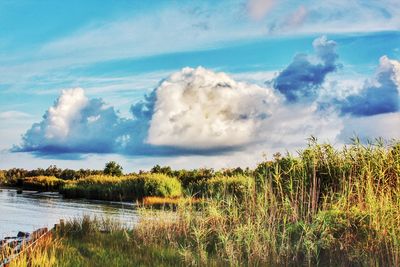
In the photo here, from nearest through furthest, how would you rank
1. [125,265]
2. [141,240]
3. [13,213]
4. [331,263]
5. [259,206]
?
[125,265] < [331,263] < [259,206] < [141,240] < [13,213]

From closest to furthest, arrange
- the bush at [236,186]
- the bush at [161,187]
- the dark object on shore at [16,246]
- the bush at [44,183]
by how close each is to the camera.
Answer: the dark object on shore at [16,246] < the bush at [236,186] < the bush at [161,187] < the bush at [44,183]

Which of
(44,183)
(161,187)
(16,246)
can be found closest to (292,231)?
(16,246)

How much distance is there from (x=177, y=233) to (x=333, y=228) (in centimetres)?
389

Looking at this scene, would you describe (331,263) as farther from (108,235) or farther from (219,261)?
(108,235)

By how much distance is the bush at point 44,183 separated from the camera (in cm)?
4744

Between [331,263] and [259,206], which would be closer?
[331,263]

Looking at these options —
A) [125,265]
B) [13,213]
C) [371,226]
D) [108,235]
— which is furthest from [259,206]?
[13,213]

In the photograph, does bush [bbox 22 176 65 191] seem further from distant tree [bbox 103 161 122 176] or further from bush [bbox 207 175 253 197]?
bush [bbox 207 175 253 197]

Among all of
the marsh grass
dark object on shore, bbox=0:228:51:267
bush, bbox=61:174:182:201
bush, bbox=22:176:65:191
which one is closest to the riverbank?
the marsh grass

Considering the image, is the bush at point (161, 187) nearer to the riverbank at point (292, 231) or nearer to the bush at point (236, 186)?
the bush at point (236, 186)

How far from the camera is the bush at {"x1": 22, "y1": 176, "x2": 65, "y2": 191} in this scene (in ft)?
156

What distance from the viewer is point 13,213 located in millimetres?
25000

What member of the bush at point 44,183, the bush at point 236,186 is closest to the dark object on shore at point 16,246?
the bush at point 236,186

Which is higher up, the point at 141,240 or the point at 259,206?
the point at 259,206
